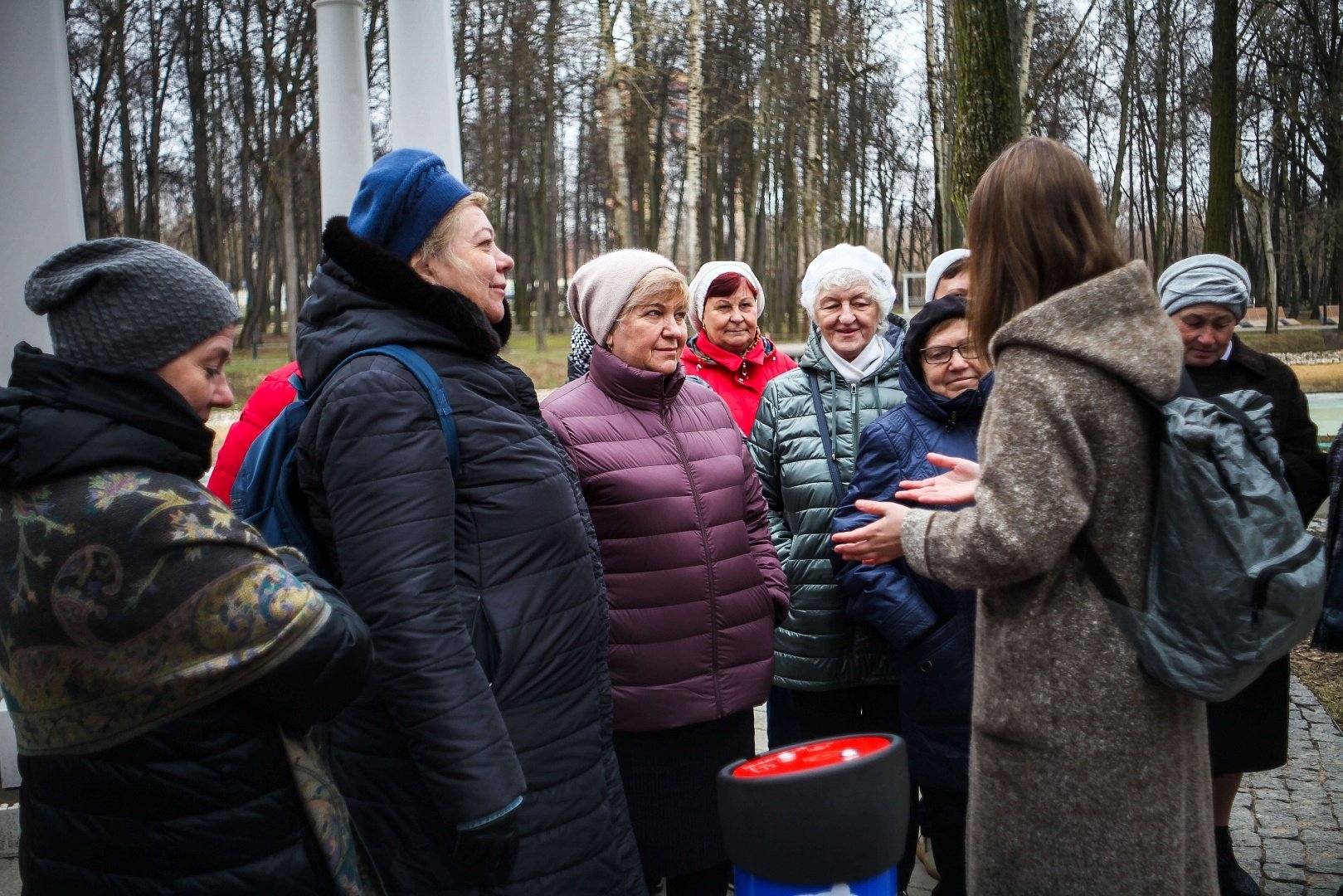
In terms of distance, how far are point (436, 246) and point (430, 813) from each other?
1.05 metres

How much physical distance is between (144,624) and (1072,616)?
1.50 m

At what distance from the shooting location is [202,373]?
1.72 metres

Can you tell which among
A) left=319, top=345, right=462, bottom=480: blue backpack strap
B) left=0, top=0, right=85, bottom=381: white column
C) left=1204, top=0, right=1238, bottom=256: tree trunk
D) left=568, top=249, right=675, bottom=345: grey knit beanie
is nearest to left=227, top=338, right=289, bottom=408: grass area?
left=0, top=0, right=85, bottom=381: white column

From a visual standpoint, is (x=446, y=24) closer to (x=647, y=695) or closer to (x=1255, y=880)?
(x=647, y=695)

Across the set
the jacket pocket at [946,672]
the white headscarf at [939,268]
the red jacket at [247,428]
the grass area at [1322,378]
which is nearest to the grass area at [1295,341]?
the grass area at [1322,378]

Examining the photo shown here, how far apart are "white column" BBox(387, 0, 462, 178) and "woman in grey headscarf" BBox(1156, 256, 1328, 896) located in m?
2.92

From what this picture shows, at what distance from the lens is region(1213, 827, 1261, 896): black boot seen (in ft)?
11.3

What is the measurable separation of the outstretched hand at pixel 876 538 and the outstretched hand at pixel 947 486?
0.04 m

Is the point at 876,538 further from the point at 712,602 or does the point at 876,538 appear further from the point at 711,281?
the point at 711,281

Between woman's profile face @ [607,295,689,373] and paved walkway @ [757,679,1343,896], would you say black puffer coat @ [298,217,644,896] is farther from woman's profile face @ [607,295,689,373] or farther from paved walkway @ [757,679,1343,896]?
paved walkway @ [757,679,1343,896]

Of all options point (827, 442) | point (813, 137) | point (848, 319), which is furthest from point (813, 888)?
point (813, 137)

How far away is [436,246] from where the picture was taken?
2170 mm

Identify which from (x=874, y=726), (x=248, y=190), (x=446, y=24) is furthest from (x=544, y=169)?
(x=874, y=726)

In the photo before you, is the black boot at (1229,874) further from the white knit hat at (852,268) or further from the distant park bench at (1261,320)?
the distant park bench at (1261,320)
